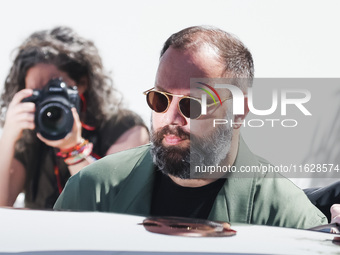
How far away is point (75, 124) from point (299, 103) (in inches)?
44.8

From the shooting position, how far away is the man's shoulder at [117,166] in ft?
4.64

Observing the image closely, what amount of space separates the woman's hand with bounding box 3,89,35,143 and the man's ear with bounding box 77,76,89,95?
0.79ft

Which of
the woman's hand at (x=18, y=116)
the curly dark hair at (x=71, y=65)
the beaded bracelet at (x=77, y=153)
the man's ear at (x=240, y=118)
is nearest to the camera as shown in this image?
the man's ear at (x=240, y=118)

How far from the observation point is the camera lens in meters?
2.48

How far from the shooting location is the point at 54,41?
278 centimetres

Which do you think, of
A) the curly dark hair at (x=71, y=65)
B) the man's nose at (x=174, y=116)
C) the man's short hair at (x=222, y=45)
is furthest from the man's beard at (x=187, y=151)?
the curly dark hair at (x=71, y=65)

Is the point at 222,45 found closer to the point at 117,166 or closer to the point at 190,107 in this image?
the point at 190,107

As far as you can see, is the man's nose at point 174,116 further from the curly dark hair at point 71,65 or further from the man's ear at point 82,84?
the man's ear at point 82,84

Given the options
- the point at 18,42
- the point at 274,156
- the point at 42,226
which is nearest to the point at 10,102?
the point at 18,42

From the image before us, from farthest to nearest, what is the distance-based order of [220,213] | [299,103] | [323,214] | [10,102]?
[10,102], [299,103], [323,214], [220,213]

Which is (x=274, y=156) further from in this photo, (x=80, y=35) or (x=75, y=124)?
(x=80, y=35)

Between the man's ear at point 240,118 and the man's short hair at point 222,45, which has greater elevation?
the man's short hair at point 222,45

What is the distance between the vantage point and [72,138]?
251 cm

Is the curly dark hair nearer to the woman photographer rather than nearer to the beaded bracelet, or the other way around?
the woman photographer
